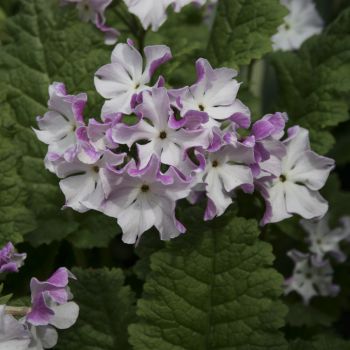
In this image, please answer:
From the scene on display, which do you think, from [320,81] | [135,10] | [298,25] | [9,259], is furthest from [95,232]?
[298,25]

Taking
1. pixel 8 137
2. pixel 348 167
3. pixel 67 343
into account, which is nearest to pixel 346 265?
pixel 348 167

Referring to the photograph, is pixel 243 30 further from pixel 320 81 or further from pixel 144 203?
pixel 144 203

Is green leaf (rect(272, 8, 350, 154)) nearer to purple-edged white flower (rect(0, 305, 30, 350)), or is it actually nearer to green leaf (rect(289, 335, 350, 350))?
green leaf (rect(289, 335, 350, 350))

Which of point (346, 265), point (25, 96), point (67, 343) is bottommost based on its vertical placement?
point (346, 265)

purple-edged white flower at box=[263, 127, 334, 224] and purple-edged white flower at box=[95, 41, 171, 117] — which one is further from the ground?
purple-edged white flower at box=[95, 41, 171, 117]

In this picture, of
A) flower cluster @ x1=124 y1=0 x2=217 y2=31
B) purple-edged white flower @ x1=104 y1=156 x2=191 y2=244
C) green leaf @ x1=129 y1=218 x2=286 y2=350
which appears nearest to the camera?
purple-edged white flower @ x1=104 y1=156 x2=191 y2=244

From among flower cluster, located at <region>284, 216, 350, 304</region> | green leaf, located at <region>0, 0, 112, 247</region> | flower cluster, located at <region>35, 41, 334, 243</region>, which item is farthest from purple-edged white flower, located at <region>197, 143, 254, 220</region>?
flower cluster, located at <region>284, 216, 350, 304</region>

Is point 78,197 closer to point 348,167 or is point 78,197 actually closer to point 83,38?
point 83,38
